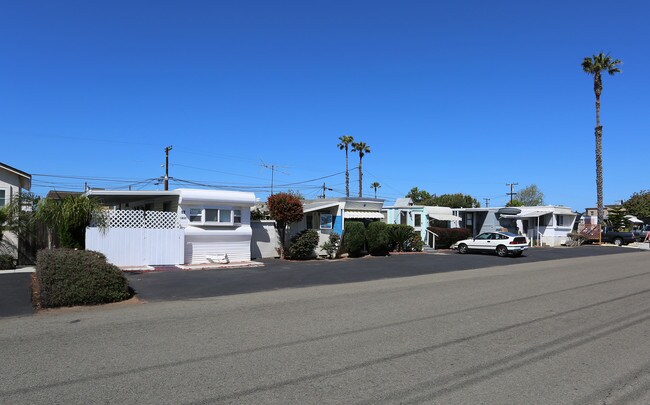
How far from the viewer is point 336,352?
6.65 m

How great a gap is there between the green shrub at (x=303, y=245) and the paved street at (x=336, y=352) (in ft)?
39.9

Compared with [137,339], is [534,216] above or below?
above

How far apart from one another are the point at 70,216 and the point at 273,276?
7.76 metres

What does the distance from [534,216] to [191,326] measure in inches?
1520

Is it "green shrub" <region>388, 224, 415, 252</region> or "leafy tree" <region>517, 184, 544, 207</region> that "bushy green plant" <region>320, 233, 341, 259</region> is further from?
"leafy tree" <region>517, 184, 544, 207</region>

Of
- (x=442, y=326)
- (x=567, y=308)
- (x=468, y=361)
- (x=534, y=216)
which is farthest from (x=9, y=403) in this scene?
(x=534, y=216)

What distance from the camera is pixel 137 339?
24.4 ft

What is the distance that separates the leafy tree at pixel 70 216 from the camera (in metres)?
17.8

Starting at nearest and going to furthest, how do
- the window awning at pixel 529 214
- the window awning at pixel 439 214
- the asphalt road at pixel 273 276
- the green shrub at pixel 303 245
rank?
1. the asphalt road at pixel 273 276
2. the green shrub at pixel 303 245
3. the window awning at pixel 439 214
4. the window awning at pixel 529 214

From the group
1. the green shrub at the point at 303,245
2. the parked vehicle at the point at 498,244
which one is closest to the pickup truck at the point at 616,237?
the parked vehicle at the point at 498,244

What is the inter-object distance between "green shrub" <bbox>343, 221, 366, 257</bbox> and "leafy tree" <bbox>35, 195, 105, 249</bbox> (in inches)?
481

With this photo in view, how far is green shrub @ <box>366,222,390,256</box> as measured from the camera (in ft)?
87.4

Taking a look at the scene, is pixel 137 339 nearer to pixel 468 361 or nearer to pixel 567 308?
pixel 468 361

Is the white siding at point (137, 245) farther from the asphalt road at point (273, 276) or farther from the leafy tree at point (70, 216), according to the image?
the asphalt road at point (273, 276)
